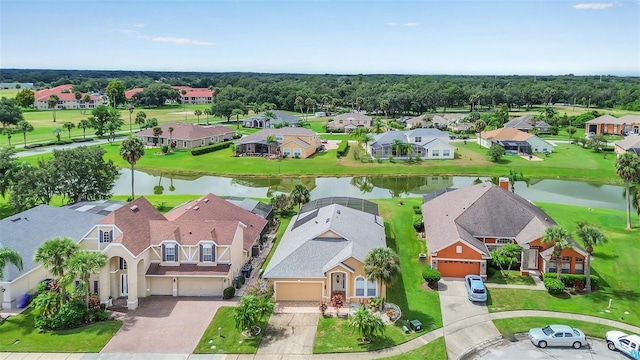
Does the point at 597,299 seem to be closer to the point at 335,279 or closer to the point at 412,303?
the point at 412,303

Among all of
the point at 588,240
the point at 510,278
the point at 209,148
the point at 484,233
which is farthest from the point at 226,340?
the point at 209,148

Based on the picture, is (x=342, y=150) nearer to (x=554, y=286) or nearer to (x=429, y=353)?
(x=554, y=286)

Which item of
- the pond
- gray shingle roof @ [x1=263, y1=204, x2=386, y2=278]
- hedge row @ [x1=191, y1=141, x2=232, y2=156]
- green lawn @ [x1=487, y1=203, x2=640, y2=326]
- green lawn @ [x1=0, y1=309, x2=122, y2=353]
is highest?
hedge row @ [x1=191, y1=141, x2=232, y2=156]

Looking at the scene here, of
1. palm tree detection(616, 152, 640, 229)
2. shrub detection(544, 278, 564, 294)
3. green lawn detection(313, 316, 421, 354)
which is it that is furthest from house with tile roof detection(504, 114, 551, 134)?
green lawn detection(313, 316, 421, 354)

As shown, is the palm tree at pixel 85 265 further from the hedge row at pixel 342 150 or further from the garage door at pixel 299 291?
the hedge row at pixel 342 150

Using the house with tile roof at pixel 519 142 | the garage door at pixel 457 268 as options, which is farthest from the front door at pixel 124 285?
the house with tile roof at pixel 519 142

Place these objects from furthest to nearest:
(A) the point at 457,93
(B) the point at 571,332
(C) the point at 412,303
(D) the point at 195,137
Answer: (A) the point at 457,93 < (D) the point at 195,137 < (C) the point at 412,303 < (B) the point at 571,332

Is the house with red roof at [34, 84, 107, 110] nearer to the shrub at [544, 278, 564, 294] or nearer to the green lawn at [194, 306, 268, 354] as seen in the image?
the green lawn at [194, 306, 268, 354]

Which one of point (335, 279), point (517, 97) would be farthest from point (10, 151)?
point (517, 97)
